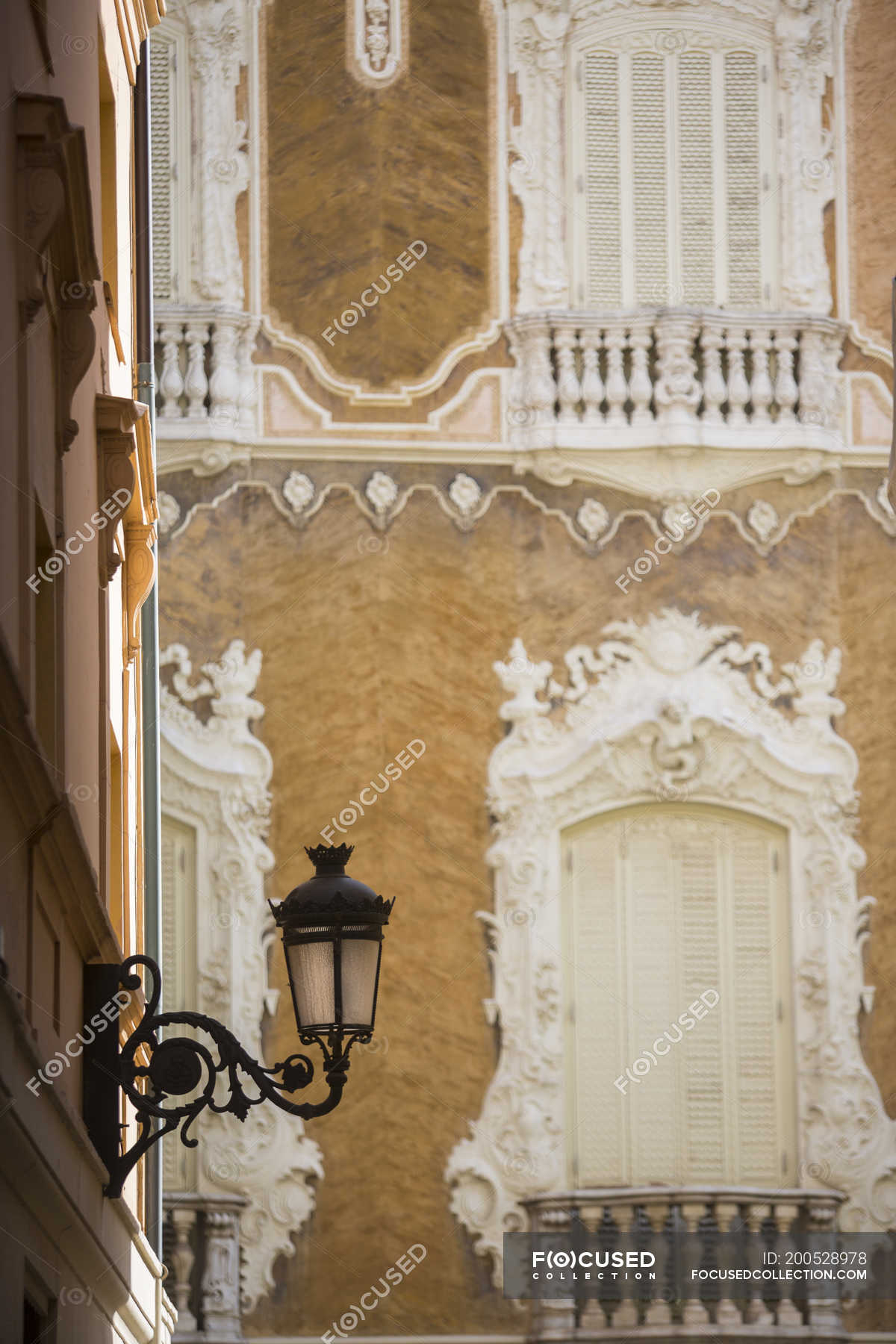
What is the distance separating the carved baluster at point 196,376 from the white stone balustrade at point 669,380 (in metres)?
2.20

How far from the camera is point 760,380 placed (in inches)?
702

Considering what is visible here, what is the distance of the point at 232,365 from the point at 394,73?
2.49 meters

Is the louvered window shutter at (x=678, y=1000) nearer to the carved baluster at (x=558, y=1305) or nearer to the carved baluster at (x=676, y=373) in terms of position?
the carved baluster at (x=558, y=1305)

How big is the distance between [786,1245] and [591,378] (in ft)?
20.4

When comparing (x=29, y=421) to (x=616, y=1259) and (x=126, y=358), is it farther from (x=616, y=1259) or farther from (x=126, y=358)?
(x=616, y=1259)

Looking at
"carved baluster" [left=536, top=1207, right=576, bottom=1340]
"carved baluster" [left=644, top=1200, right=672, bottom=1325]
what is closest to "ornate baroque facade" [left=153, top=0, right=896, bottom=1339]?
"carved baluster" [left=536, top=1207, right=576, bottom=1340]

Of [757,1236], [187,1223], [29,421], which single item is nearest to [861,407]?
[757,1236]

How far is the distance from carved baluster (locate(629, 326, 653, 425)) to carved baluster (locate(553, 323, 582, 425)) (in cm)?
40

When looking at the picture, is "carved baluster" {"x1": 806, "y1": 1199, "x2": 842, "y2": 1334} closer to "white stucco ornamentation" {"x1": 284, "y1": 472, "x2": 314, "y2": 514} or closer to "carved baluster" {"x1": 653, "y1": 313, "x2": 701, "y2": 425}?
"carved baluster" {"x1": 653, "y1": 313, "x2": 701, "y2": 425}

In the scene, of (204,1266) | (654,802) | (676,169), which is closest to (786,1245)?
(654,802)

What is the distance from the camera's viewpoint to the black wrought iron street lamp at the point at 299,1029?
748 cm

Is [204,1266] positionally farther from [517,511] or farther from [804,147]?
[804,147]

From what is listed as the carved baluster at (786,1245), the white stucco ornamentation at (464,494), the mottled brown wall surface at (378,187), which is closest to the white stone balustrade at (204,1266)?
the carved baluster at (786,1245)

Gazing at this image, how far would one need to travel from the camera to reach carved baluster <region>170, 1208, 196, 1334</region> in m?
16.1
